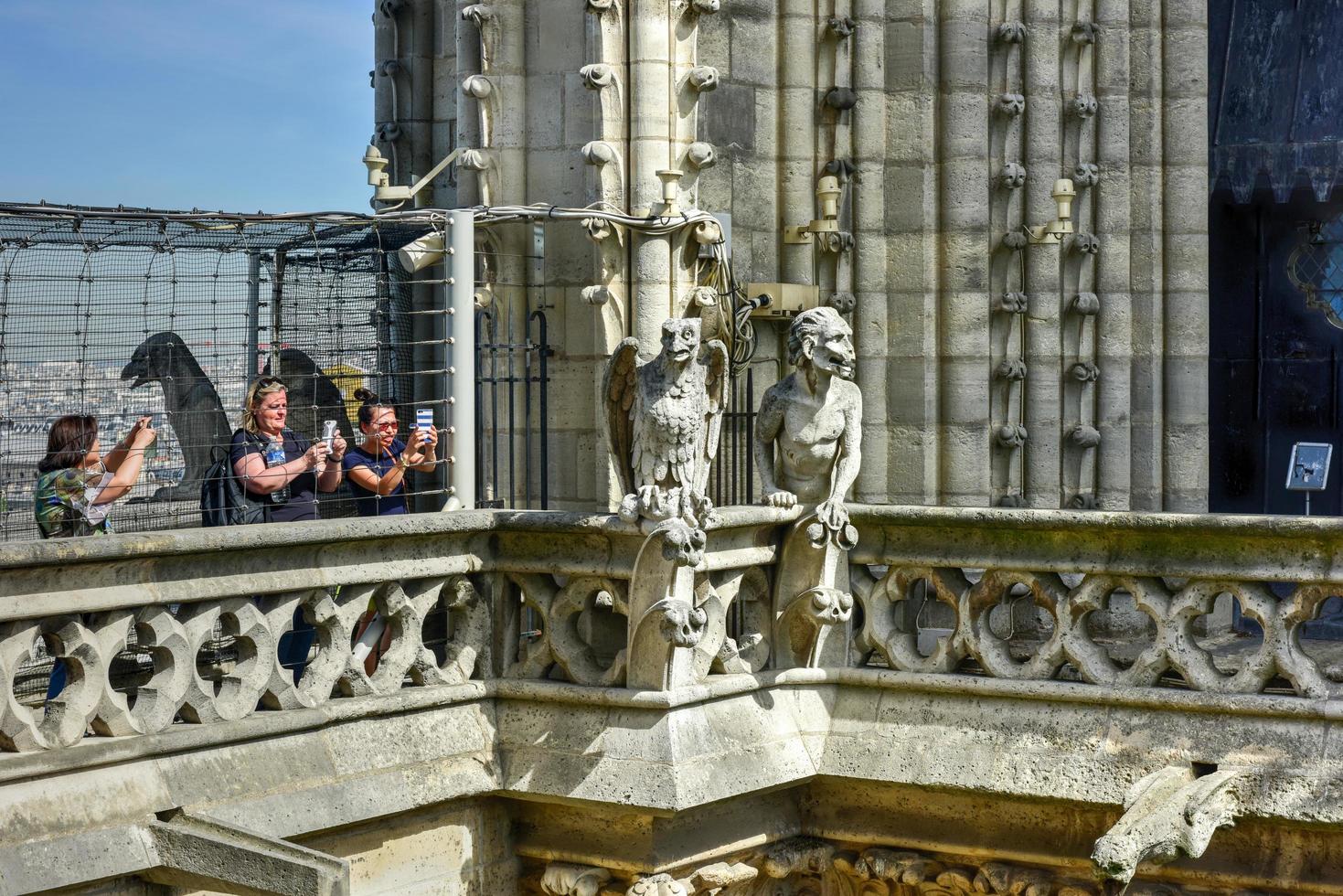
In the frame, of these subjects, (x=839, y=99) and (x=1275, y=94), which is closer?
(x=839, y=99)

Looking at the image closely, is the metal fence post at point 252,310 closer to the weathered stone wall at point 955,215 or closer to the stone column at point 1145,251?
the weathered stone wall at point 955,215

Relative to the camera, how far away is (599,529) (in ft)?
22.3

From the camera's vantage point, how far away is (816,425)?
7125 millimetres

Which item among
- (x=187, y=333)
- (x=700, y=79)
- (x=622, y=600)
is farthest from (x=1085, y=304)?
(x=187, y=333)

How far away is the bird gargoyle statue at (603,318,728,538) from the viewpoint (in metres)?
6.57

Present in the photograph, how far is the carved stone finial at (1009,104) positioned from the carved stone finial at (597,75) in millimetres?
3011

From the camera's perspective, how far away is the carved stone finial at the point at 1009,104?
10.5 meters

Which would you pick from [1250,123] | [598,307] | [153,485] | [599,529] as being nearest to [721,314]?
[598,307]

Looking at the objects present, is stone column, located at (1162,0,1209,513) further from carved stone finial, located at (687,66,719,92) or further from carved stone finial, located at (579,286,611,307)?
carved stone finial, located at (579,286,611,307)

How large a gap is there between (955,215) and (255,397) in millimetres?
4423

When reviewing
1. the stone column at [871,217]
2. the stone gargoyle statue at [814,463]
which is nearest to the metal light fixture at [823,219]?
the stone column at [871,217]

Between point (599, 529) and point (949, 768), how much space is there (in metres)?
1.41

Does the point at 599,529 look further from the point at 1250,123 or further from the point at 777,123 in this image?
the point at 1250,123

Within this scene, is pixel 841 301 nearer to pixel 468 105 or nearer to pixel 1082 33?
pixel 1082 33
